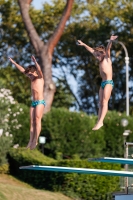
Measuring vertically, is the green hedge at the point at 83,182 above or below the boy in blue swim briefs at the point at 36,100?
below

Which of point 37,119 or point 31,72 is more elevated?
point 31,72

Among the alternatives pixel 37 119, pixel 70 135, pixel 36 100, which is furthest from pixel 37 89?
pixel 70 135

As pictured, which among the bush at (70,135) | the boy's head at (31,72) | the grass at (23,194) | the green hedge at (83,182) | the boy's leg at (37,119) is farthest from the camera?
the bush at (70,135)

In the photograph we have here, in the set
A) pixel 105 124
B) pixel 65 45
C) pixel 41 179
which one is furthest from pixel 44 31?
pixel 41 179

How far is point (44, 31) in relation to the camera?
4353 centimetres

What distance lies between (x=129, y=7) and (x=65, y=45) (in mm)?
4857

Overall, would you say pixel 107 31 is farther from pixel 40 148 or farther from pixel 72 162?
pixel 72 162

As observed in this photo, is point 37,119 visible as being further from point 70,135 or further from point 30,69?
point 70,135

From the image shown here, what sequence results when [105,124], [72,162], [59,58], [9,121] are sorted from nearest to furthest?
[72,162], [9,121], [105,124], [59,58]

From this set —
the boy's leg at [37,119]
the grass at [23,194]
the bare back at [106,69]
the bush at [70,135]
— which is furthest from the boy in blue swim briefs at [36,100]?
the bush at [70,135]

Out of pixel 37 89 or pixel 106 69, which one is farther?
pixel 37 89

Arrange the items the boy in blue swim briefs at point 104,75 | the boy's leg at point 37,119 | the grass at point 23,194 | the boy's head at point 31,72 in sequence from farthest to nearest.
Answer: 1. the grass at point 23,194
2. the boy's head at point 31,72
3. the boy's leg at point 37,119
4. the boy in blue swim briefs at point 104,75

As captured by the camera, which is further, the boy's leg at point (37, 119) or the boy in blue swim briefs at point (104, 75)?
the boy's leg at point (37, 119)

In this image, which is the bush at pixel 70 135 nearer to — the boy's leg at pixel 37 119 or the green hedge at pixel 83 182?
the green hedge at pixel 83 182
